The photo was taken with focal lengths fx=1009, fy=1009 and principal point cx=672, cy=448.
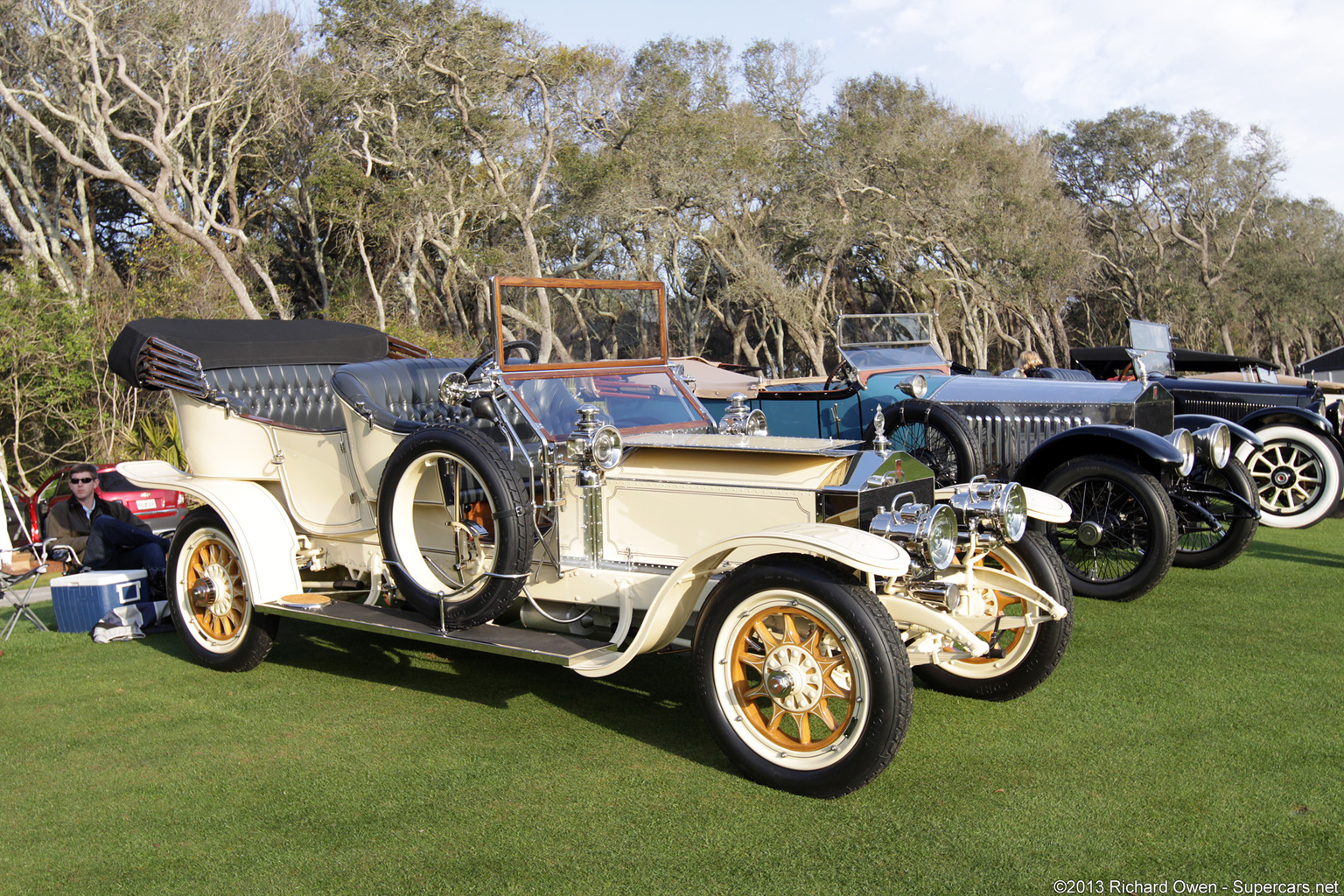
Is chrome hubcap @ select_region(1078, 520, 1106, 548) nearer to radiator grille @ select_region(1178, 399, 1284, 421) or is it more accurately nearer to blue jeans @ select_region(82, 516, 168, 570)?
radiator grille @ select_region(1178, 399, 1284, 421)

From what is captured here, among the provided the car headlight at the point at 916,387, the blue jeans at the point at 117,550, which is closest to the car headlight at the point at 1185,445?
the car headlight at the point at 916,387

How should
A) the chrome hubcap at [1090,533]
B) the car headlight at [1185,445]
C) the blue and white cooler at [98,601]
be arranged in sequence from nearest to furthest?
the blue and white cooler at [98,601] → the chrome hubcap at [1090,533] → the car headlight at [1185,445]

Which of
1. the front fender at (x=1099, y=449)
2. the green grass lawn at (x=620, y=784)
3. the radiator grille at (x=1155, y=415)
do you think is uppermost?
the radiator grille at (x=1155, y=415)

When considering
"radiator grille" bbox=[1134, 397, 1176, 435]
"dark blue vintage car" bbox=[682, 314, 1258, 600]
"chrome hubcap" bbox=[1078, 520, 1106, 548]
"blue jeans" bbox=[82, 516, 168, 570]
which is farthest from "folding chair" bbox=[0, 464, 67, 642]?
"radiator grille" bbox=[1134, 397, 1176, 435]

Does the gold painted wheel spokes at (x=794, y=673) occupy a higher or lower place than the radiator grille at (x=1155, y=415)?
lower

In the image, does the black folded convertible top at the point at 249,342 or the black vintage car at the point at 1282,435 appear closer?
the black folded convertible top at the point at 249,342

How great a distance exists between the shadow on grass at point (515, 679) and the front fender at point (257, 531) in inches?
23.7

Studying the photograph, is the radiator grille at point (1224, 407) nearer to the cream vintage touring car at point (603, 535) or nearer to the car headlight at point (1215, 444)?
the car headlight at point (1215, 444)

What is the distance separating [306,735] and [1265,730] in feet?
12.8

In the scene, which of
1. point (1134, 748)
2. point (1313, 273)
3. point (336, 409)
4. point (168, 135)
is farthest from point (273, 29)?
point (1313, 273)

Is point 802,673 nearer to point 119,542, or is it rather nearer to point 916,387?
point 916,387

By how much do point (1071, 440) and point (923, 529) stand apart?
11.1ft

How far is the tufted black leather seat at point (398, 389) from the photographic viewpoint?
488 cm

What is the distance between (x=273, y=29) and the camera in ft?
77.9
